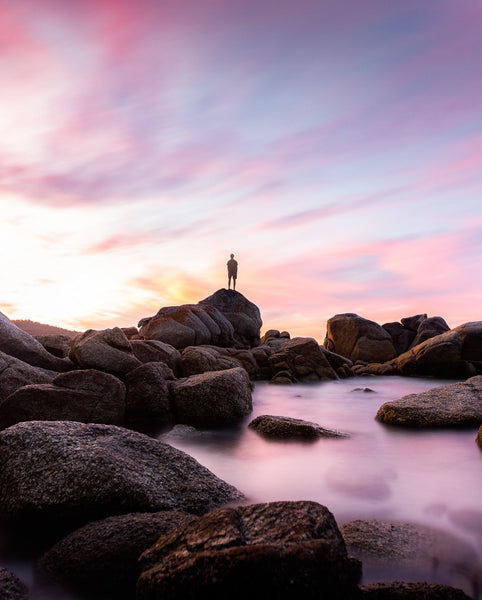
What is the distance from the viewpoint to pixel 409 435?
9.98 m

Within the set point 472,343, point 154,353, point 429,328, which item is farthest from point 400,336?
point 154,353

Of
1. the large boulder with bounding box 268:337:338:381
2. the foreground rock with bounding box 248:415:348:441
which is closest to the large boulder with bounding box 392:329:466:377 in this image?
the large boulder with bounding box 268:337:338:381

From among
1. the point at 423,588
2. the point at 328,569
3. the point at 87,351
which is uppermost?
the point at 87,351

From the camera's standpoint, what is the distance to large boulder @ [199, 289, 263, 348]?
32.7 m

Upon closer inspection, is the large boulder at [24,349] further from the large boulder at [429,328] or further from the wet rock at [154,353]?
the large boulder at [429,328]

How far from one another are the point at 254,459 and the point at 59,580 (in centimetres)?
457

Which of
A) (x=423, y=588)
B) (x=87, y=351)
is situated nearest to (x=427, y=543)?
(x=423, y=588)

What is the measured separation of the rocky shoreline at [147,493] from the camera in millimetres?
3096

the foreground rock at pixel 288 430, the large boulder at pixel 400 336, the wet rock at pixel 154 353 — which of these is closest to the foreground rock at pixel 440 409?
the foreground rock at pixel 288 430

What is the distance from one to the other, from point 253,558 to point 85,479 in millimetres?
2608

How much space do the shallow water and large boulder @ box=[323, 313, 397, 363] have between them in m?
22.2

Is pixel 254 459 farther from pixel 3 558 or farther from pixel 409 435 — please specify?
pixel 3 558

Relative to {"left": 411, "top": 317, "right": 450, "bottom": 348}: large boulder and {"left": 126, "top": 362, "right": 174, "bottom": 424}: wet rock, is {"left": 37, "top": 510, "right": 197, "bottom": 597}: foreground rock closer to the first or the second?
{"left": 126, "top": 362, "right": 174, "bottom": 424}: wet rock

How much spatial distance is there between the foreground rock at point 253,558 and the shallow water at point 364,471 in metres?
1.12
